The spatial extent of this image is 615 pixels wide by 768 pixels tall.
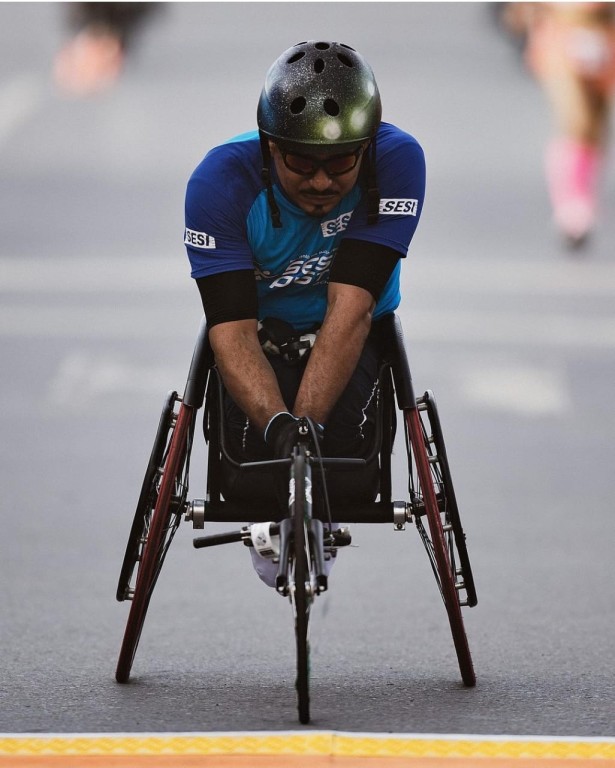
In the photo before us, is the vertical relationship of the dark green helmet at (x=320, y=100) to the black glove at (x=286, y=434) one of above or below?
above

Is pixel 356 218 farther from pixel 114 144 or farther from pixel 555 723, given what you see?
pixel 114 144

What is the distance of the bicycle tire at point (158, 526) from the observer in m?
5.04

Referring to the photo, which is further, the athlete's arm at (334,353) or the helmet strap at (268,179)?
the helmet strap at (268,179)

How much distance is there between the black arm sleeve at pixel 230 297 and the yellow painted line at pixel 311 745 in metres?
1.35

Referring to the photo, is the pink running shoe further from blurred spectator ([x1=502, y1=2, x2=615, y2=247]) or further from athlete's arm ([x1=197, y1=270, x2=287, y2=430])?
athlete's arm ([x1=197, y1=270, x2=287, y2=430])

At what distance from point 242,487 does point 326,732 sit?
1078mm

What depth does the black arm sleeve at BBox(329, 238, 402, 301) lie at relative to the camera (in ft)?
16.6

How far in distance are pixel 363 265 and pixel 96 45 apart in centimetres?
1333

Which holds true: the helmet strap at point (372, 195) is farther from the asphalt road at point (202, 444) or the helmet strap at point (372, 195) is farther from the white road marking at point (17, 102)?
the white road marking at point (17, 102)

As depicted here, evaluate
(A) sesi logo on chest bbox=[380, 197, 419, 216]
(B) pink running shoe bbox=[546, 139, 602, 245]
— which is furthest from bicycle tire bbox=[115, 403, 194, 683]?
(B) pink running shoe bbox=[546, 139, 602, 245]

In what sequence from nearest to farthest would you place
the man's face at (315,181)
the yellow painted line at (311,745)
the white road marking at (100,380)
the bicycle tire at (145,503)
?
the yellow painted line at (311,745) → the man's face at (315,181) → the bicycle tire at (145,503) → the white road marking at (100,380)

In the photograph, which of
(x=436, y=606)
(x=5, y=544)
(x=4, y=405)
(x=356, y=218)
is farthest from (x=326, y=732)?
(x=4, y=405)

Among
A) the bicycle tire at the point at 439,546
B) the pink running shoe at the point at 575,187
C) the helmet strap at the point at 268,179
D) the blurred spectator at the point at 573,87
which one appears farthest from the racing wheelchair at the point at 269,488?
the pink running shoe at the point at 575,187

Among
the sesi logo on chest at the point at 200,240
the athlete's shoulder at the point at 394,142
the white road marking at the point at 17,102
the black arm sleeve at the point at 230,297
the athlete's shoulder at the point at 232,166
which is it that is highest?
the athlete's shoulder at the point at 394,142
